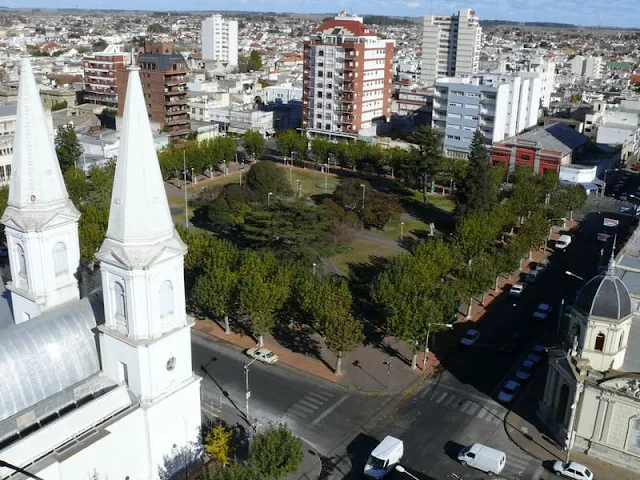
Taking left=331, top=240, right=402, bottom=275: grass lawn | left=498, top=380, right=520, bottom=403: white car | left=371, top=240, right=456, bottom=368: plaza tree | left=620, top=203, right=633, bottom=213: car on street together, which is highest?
left=371, top=240, right=456, bottom=368: plaza tree

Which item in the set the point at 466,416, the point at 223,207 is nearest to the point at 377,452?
the point at 466,416

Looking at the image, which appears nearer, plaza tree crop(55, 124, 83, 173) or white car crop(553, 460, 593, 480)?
white car crop(553, 460, 593, 480)

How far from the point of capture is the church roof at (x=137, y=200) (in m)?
27.0

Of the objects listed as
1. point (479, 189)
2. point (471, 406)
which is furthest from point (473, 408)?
point (479, 189)

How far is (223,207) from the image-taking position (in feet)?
255

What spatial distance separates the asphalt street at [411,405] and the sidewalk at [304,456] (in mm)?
540

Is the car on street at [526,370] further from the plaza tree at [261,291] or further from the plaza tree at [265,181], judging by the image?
the plaza tree at [265,181]

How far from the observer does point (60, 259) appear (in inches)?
1416

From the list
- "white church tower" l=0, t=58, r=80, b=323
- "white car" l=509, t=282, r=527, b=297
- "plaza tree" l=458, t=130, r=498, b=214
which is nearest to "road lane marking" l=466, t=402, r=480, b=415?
"white car" l=509, t=282, r=527, b=297

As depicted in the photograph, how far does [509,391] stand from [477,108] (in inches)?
2929

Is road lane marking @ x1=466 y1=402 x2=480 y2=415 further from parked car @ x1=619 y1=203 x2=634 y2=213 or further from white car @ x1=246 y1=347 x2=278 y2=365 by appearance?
parked car @ x1=619 y1=203 x2=634 y2=213

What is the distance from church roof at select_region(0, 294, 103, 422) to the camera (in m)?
29.2

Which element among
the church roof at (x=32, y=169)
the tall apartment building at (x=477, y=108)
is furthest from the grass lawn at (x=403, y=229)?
the church roof at (x=32, y=169)

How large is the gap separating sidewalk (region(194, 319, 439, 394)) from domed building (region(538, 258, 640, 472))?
37.6 feet
